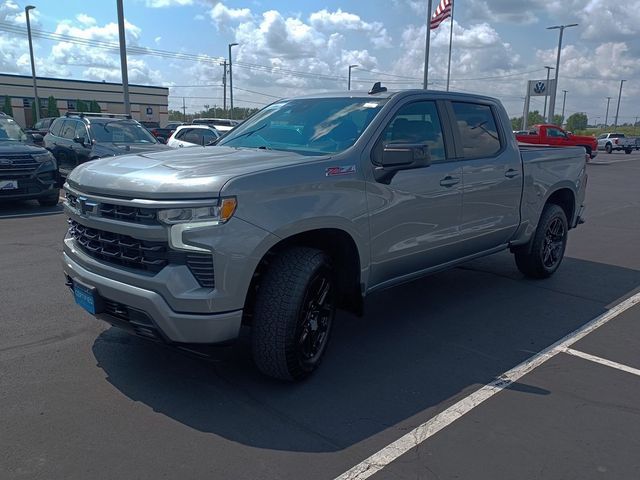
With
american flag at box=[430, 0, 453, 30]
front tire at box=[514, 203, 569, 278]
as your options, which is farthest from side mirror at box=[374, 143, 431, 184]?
american flag at box=[430, 0, 453, 30]

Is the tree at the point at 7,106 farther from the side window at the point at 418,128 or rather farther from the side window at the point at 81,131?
the side window at the point at 418,128

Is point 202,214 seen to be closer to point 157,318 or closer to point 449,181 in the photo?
point 157,318

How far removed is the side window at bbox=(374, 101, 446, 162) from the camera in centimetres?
447

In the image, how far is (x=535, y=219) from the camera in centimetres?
620

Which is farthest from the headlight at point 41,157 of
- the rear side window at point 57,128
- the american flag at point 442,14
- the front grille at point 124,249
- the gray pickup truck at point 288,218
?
the american flag at point 442,14

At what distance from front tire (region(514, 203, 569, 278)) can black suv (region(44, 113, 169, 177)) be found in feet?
25.4

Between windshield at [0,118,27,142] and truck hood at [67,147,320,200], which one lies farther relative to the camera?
windshield at [0,118,27,142]

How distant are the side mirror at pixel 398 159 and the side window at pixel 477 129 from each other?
1.17 m

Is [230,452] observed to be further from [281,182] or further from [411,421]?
[281,182]

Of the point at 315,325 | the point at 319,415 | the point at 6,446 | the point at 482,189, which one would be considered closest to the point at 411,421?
the point at 319,415

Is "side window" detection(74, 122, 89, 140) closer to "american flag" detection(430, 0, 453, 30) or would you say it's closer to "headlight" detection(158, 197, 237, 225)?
"headlight" detection(158, 197, 237, 225)

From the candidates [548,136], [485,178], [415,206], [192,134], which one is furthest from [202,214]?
[548,136]

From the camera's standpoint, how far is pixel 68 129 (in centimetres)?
1305

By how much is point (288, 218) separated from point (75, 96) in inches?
2568
